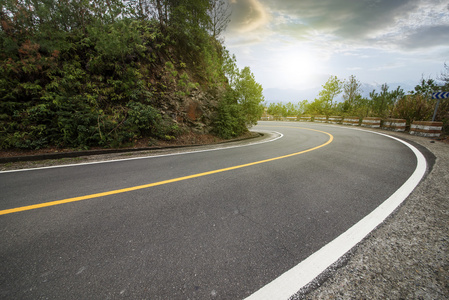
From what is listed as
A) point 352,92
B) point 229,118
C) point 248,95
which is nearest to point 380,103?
point 352,92

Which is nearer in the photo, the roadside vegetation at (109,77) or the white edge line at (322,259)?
the white edge line at (322,259)

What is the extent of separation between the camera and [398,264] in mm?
1544

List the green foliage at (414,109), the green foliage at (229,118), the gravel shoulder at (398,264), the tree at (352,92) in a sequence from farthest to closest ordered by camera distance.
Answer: the tree at (352,92) → the green foliage at (414,109) → the green foliage at (229,118) → the gravel shoulder at (398,264)

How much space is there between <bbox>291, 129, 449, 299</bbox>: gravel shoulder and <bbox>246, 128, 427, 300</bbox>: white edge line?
5 cm

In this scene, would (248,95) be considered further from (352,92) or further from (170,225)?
(352,92)

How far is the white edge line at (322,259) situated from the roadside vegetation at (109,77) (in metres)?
6.77

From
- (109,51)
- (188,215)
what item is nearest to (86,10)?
(109,51)

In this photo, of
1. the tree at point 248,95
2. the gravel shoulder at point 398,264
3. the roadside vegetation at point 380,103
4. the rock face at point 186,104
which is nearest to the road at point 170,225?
the gravel shoulder at point 398,264

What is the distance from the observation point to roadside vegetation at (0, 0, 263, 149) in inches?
225

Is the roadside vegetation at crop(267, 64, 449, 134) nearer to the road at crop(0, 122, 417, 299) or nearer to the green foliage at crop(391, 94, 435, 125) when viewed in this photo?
the green foliage at crop(391, 94, 435, 125)

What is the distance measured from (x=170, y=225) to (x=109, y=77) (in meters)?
8.17

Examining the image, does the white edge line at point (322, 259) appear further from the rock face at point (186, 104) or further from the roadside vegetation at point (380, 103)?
the roadside vegetation at point (380, 103)

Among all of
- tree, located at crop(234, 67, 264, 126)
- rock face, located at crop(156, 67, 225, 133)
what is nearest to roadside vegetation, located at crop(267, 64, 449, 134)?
tree, located at crop(234, 67, 264, 126)

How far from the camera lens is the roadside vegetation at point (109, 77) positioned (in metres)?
5.72
